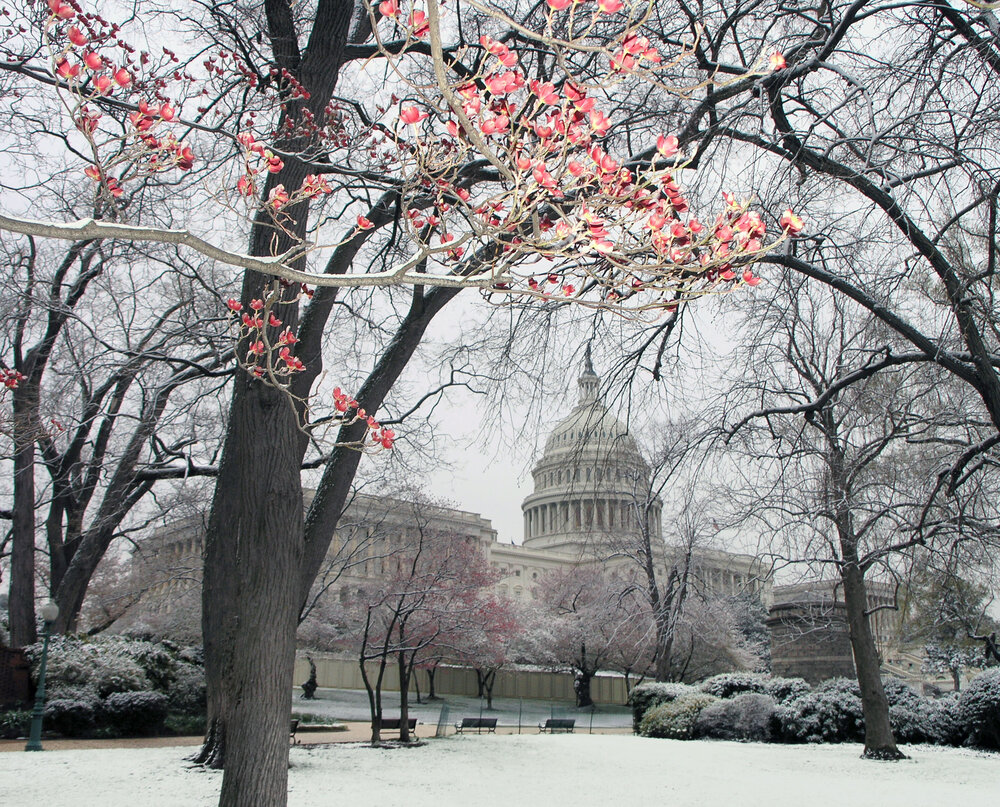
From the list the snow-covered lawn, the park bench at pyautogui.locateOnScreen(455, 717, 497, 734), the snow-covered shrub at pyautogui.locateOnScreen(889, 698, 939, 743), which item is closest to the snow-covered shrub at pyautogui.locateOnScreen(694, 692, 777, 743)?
the snow-covered lawn

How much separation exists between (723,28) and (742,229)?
4309mm

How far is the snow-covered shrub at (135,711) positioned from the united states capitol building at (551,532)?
3.53 meters

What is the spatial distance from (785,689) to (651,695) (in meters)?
4.22

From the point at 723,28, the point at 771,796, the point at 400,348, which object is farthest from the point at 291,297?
the point at 771,796

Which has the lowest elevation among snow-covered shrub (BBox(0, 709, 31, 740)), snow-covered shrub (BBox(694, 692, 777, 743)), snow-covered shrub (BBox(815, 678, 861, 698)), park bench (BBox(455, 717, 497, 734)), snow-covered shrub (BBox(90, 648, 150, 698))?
park bench (BBox(455, 717, 497, 734))

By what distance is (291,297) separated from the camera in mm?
7055

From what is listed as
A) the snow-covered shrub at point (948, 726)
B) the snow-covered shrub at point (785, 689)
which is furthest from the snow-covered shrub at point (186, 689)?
the snow-covered shrub at point (948, 726)

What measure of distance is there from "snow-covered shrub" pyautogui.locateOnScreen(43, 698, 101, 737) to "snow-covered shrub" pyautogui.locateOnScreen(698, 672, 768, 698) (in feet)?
55.4

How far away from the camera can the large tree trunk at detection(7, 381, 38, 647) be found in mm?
16000

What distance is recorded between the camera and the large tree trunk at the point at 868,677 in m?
16.9

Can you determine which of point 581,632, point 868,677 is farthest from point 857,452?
point 581,632

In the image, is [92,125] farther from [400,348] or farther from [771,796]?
[771,796]

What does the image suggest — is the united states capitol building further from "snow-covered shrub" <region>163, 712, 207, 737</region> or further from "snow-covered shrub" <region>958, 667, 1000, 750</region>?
"snow-covered shrub" <region>958, 667, 1000, 750</region>

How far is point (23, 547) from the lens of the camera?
16734 millimetres
